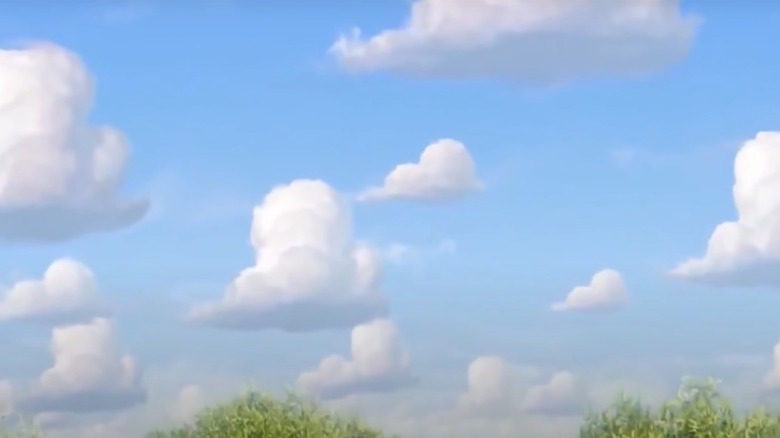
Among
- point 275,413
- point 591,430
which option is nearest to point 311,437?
point 275,413

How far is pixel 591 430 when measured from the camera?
48.6m

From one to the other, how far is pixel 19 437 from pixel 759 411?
25194mm

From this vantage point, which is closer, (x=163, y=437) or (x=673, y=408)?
(x=673, y=408)

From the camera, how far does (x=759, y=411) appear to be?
4728 centimetres

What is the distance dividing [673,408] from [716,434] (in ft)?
6.65

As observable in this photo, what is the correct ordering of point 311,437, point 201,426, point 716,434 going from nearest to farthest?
point 716,434, point 311,437, point 201,426

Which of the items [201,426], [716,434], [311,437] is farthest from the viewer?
[201,426]

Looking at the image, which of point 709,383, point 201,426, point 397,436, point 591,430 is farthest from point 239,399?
point 709,383

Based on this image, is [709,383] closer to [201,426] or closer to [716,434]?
[716,434]

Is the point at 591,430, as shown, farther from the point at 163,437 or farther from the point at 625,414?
the point at 163,437

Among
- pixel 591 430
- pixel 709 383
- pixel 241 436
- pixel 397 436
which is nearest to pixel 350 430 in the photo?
pixel 397 436

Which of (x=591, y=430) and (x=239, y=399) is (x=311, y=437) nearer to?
(x=239, y=399)

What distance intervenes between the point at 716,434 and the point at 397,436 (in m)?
13.9

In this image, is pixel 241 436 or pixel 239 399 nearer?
pixel 241 436
